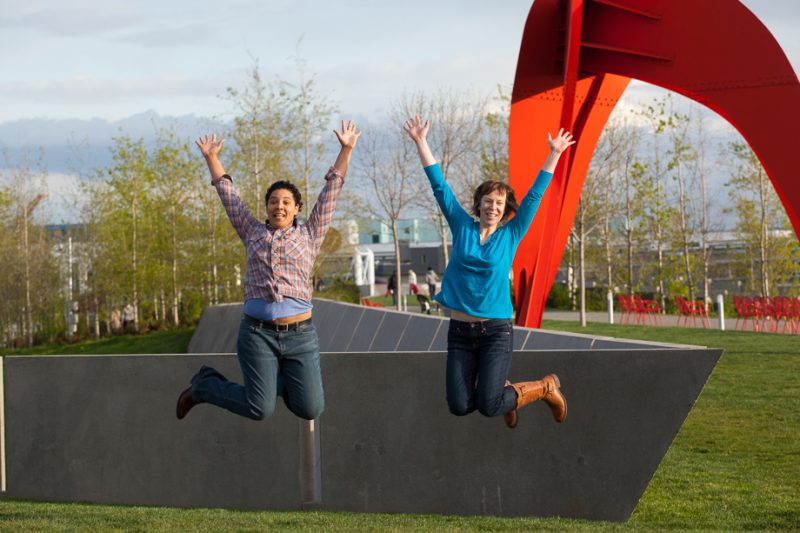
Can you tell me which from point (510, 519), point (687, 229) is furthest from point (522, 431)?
point (687, 229)

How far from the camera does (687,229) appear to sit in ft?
139

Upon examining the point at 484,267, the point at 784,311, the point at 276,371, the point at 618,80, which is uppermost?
the point at 618,80

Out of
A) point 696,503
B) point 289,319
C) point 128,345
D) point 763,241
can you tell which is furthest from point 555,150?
point 763,241

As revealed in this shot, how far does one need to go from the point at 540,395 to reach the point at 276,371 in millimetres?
1554

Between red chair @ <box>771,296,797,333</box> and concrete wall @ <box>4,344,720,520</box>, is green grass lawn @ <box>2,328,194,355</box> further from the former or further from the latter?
concrete wall @ <box>4,344,720,520</box>

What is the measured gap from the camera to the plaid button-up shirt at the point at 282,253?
578 cm

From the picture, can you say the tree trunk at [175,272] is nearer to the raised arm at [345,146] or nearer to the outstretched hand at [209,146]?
the outstretched hand at [209,146]

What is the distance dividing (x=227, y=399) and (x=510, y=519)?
7.02 feet

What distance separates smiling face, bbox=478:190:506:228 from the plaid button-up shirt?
0.81 m

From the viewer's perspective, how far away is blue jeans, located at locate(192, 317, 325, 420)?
581 cm

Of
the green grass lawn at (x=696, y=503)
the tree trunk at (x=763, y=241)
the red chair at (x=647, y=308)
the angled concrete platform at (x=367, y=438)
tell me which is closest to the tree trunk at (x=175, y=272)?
the red chair at (x=647, y=308)

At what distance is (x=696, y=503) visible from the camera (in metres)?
8.07

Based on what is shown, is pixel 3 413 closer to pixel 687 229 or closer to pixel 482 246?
pixel 482 246

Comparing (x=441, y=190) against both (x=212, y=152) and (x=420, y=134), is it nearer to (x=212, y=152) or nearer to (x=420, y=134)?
(x=420, y=134)
